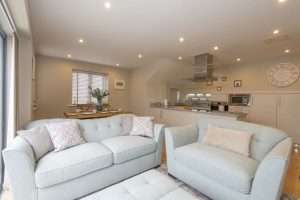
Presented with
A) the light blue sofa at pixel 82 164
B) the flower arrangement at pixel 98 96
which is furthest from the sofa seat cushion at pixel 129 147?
the flower arrangement at pixel 98 96

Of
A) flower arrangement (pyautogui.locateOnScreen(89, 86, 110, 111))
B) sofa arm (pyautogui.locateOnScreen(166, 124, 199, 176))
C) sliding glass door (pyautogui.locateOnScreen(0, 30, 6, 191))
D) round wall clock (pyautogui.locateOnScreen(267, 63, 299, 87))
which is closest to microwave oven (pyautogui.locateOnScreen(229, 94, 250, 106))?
round wall clock (pyautogui.locateOnScreen(267, 63, 299, 87))

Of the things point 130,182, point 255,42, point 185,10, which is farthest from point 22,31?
point 255,42

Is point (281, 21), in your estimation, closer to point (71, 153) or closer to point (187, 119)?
point (187, 119)

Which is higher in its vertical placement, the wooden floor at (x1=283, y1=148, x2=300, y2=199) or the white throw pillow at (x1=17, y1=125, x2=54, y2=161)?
the white throw pillow at (x1=17, y1=125, x2=54, y2=161)

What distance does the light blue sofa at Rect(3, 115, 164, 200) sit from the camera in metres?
1.49

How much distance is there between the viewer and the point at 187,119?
13.6 ft

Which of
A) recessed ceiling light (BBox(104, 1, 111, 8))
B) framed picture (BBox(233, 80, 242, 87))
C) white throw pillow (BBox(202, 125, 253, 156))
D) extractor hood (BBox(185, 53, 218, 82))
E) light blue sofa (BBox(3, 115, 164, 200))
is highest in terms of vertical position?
recessed ceiling light (BBox(104, 1, 111, 8))

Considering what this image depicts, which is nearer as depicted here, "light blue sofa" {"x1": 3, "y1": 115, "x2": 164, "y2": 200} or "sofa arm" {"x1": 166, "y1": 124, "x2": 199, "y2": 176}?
"light blue sofa" {"x1": 3, "y1": 115, "x2": 164, "y2": 200}

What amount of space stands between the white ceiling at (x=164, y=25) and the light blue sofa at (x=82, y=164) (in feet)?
5.57

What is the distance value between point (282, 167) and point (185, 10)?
2149 millimetres

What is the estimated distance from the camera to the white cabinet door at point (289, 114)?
388 centimetres

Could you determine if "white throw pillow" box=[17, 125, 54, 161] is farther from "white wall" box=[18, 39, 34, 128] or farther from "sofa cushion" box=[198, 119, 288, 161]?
"sofa cushion" box=[198, 119, 288, 161]

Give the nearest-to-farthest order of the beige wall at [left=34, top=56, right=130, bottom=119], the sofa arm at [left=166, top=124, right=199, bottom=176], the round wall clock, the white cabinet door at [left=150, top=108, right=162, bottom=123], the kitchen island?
the sofa arm at [left=166, top=124, right=199, bottom=176] < the kitchen island < the round wall clock < the beige wall at [left=34, top=56, right=130, bottom=119] < the white cabinet door at [left=150, top=108, right=162, bottom=123]

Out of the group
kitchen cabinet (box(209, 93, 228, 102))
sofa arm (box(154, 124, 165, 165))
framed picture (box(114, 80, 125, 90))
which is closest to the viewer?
sofa arm (box(154, 124, 165, 165))
